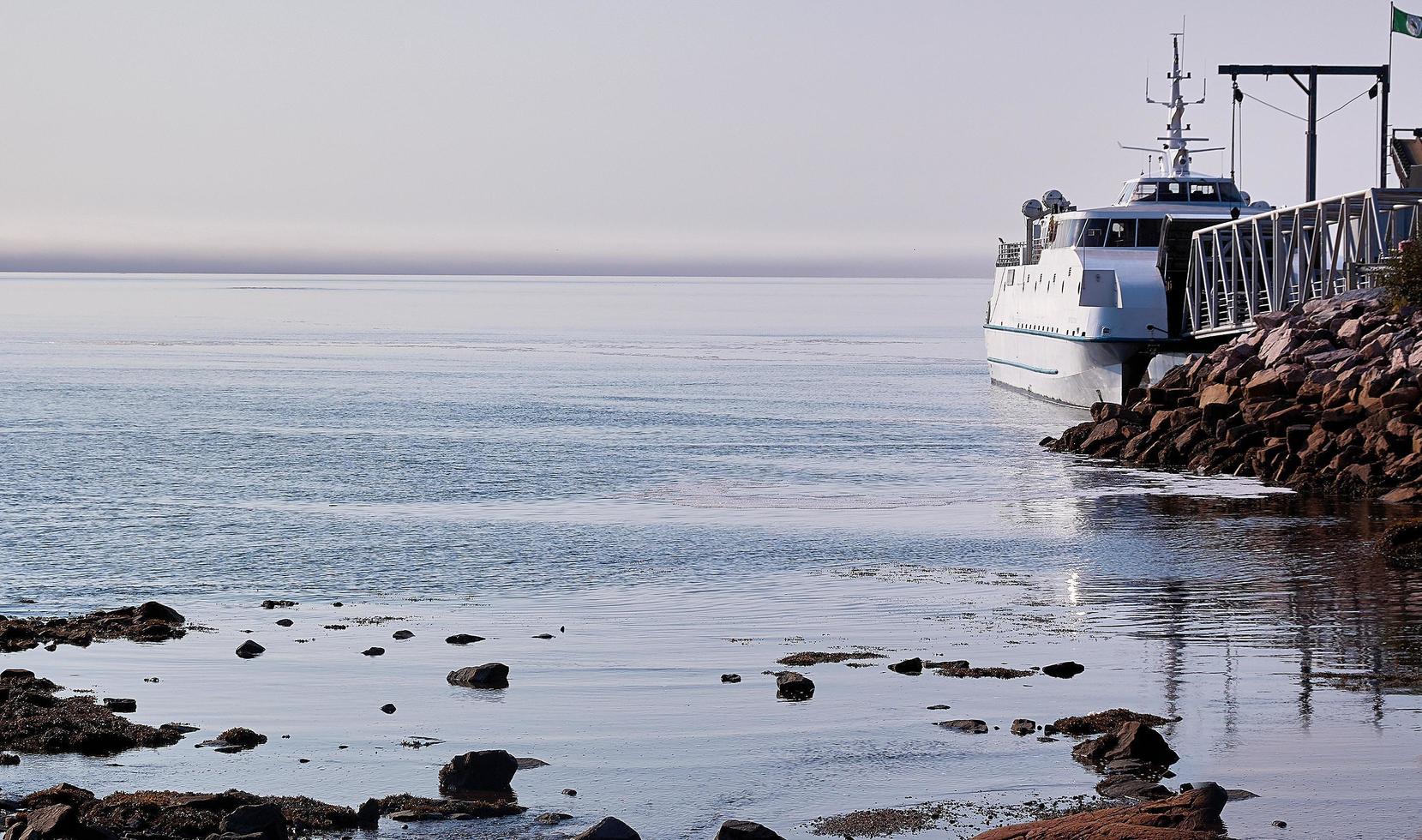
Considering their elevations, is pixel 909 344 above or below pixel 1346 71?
below

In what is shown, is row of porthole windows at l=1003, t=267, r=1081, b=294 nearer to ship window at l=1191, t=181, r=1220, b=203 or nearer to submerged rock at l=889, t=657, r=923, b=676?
ship window at l=1191, t=181, r=1220, b=203

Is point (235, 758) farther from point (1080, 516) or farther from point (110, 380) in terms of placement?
point (110, 380)

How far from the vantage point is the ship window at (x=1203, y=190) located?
4872 cm

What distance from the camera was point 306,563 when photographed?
19438 mm

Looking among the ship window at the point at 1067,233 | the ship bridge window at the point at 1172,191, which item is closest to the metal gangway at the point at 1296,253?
the ship bridge window at the point at 1172,191

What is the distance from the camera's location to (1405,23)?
4169 centimetres

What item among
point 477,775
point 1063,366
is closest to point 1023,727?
point 477,775

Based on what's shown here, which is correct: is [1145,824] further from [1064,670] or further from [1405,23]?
[1405,23]

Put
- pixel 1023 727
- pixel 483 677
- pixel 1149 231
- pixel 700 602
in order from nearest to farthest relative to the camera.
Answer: pixel 1023 727 → pixel 483 677 → pixel 700 602 → pixel 1149 231

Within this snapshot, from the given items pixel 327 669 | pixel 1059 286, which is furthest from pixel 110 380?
pixel 327 669

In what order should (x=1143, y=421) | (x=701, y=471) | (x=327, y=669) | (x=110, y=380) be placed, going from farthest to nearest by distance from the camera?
(x=110, y=380), (x=1143, y=421), (x=701, y=471), (x=327, y=669)

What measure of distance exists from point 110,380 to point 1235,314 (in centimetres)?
3900

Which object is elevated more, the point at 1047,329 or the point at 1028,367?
the point at 1047,329

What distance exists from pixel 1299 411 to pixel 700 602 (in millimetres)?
15380
